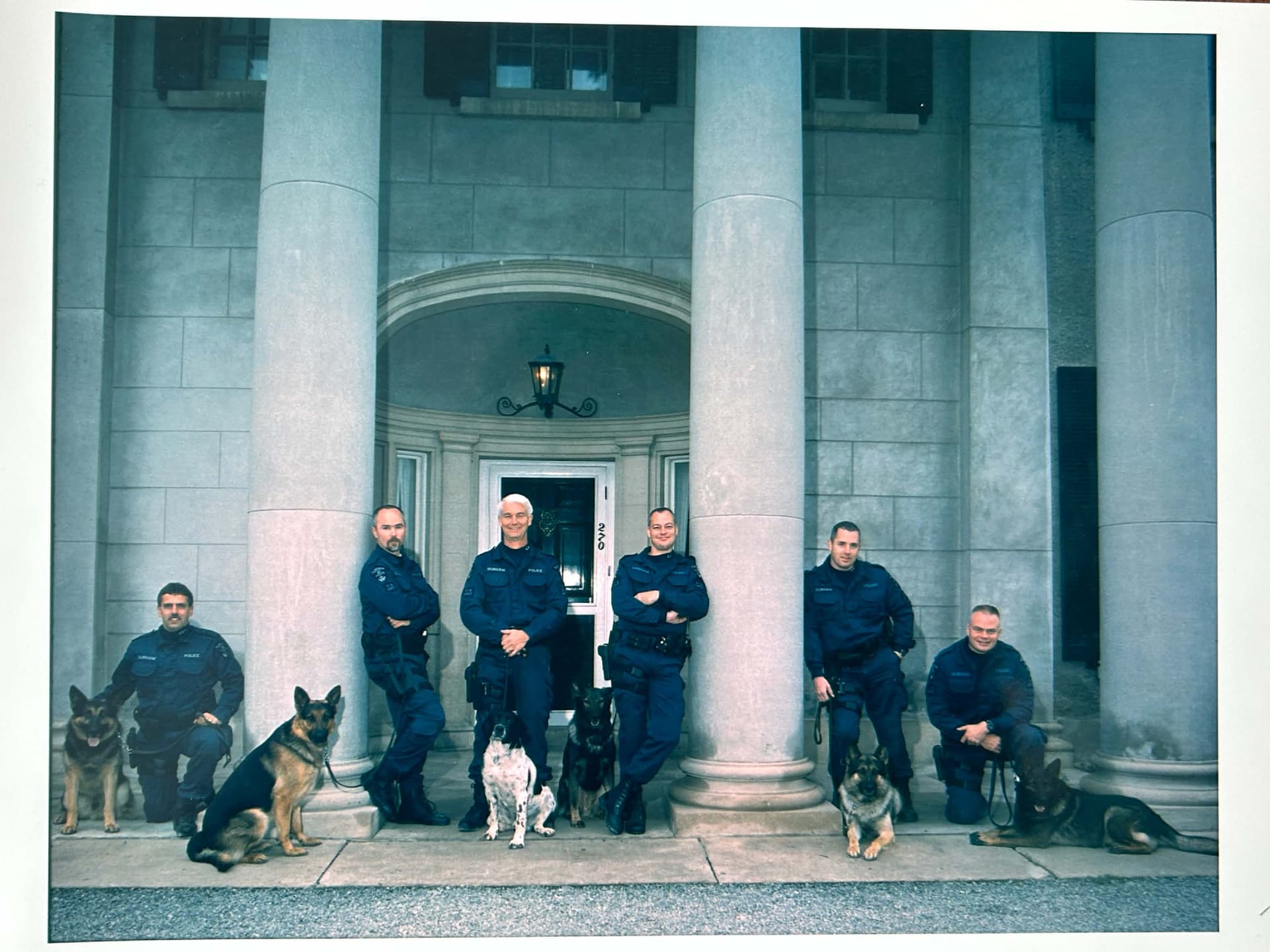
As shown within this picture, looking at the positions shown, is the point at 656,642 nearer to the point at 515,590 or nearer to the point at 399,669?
the point at 515,590

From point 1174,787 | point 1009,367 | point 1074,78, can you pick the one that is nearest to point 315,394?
point 1009,367

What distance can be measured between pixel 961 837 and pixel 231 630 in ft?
16.9

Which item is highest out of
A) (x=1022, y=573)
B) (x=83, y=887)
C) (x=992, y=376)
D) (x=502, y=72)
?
(x=502, y=72)

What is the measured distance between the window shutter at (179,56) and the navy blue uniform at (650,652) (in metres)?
5.09

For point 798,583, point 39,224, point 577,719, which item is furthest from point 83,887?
point 798,583

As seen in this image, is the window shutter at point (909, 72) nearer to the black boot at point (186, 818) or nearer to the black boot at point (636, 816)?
the black boot at point (636, 816)

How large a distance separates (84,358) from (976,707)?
6515 mm

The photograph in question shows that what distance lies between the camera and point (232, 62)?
8562 mm

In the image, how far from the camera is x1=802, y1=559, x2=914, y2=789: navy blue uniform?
267 inches

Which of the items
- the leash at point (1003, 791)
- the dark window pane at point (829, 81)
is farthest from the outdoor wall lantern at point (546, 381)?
the leash at point (1003, 791)

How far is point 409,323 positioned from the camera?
866 cm

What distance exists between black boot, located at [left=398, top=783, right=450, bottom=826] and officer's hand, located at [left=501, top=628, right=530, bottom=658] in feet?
3.24

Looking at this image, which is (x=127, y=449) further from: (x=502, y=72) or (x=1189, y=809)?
(x=1189, y=809)

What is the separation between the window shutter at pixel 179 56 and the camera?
323 inches
